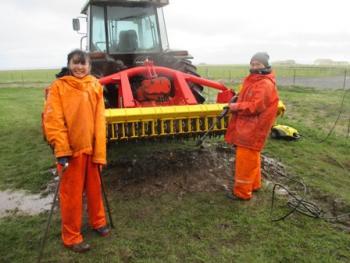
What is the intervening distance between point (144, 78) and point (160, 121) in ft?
4.53

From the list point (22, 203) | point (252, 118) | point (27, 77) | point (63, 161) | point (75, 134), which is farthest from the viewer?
point (27, 77)

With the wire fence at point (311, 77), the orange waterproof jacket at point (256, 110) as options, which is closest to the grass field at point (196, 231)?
the orange waterproof jacket at point (256, 110)

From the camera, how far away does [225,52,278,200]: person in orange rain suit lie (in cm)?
A: 441

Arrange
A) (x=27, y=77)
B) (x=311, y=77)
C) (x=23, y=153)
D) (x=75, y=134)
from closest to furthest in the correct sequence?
(x=75, y=134), (x=23, y=153), (x=311, y=77), (x=27, y=77)

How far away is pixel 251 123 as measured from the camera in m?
4.51

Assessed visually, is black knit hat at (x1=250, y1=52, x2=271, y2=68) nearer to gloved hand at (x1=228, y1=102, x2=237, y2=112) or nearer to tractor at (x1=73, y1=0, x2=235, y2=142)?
gloved hand at (x1=228, y1=102, x2=237, y2=112)

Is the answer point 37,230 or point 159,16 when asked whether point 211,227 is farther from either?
point 159,16

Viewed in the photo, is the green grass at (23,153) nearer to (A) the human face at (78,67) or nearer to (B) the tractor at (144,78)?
(B) the tractor at (144,78)

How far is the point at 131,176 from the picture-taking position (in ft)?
17.8

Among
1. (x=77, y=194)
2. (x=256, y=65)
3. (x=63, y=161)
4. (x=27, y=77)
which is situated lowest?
(x=27, y=77)

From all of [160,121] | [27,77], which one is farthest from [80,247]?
[27,77]

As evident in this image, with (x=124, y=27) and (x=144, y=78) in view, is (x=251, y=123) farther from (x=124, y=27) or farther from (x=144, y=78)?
(x=124, y=27)

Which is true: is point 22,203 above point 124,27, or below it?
below

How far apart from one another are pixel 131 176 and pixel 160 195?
77 cm
